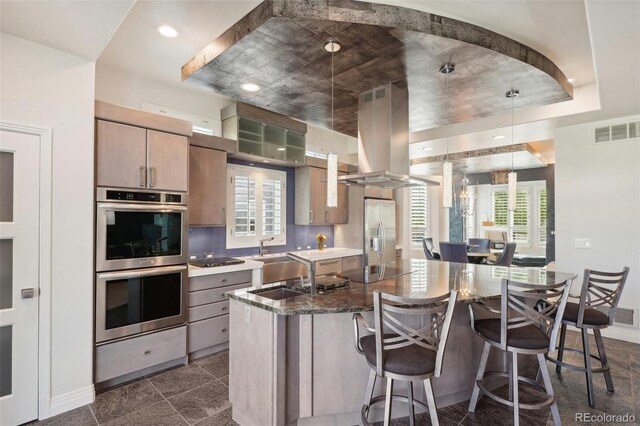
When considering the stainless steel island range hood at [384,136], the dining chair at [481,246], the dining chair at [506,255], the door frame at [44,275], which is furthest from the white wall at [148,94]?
the dining chair at [481,246]

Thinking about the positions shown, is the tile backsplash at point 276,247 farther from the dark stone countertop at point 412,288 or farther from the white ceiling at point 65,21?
the white ceiling at point 65,21

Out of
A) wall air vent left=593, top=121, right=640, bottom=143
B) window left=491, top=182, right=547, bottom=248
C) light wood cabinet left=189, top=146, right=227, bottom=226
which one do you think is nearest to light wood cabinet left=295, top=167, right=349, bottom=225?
light wood cabinet left=189, top=146, right=227, bottom=226

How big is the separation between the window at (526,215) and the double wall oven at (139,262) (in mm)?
8238

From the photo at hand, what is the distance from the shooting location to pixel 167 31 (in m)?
2.90

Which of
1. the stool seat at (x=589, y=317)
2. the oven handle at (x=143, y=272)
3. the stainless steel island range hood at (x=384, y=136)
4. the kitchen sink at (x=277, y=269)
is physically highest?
the stainless steel island range hood at (x=384, y=136)

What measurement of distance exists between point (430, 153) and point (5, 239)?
639 centimetres

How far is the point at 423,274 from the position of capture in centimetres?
324

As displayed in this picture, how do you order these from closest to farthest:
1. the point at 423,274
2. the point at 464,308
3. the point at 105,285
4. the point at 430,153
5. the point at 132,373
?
1. the point at 464,308
2. the point at 105,285
3. the point at 132,373
4. the point at 423,274
5. the point at 430,153

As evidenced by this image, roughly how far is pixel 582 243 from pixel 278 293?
14.0ft

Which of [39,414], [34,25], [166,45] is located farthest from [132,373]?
[166,45]

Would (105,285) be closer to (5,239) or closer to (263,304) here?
(5,239)

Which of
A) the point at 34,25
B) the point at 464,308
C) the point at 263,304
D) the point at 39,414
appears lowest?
the point at 39,414

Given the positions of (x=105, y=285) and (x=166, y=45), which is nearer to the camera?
(x=105, y=285)

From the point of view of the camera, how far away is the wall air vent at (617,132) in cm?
406
